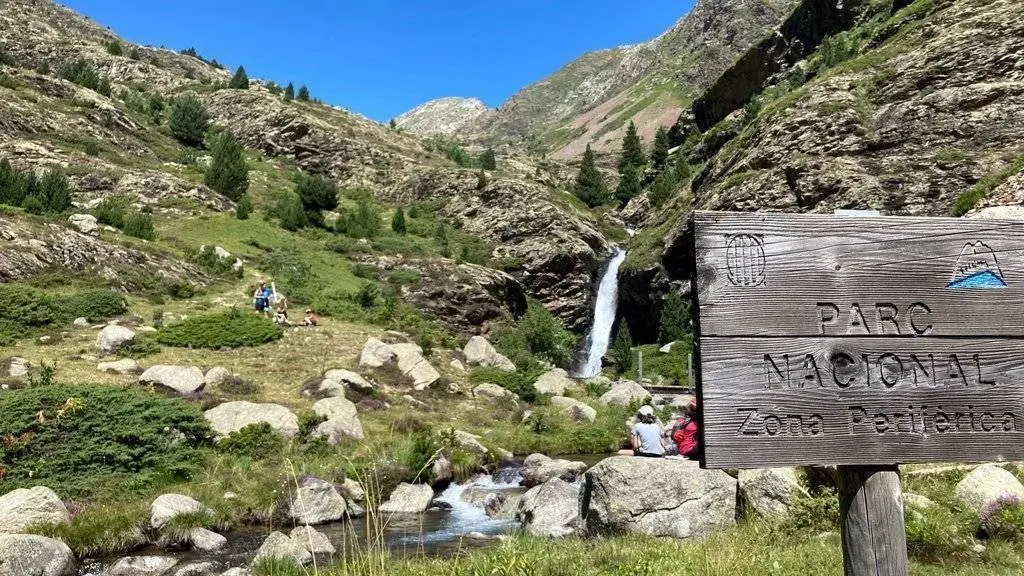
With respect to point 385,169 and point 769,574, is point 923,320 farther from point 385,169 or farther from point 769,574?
point 385,169

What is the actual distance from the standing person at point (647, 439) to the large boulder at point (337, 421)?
25.6 ft

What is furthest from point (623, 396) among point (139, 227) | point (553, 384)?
point (139, 227)

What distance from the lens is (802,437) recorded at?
2674mm

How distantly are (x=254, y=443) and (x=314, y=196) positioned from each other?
106ft

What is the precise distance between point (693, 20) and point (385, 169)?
11465 centimetres

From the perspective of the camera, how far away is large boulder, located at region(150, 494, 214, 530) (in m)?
10.6

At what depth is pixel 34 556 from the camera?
863cm

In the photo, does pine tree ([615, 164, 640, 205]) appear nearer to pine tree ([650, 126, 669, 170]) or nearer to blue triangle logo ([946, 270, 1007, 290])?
pine tree ([650, 126, 669, 170])

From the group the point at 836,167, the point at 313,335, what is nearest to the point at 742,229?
the point at 313,335

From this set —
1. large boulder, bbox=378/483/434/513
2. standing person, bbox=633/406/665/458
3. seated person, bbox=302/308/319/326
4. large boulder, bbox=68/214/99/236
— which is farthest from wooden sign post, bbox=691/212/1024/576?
large boulder, bbox=68/214/99/236

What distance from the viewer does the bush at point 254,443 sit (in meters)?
13.8

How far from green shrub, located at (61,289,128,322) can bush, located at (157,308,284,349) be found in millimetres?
2397

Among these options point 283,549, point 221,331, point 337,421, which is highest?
point 221,331

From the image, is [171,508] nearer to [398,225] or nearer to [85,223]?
[85,223]
